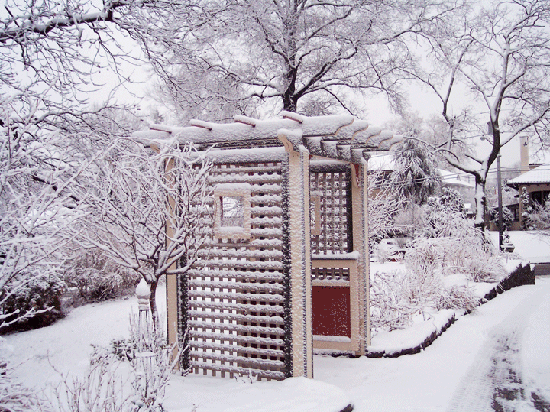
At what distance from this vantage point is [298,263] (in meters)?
4.80

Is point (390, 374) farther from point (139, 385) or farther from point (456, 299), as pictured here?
point (456, 299)

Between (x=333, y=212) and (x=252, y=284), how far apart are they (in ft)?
6.97

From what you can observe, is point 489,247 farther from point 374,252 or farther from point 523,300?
point 374,252

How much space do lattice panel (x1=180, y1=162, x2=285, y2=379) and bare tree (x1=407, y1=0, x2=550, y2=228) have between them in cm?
1364

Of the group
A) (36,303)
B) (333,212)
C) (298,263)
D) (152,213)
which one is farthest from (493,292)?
(36,303)

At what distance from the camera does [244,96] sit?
40.8 feet

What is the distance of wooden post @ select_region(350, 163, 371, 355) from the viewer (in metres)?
6.44

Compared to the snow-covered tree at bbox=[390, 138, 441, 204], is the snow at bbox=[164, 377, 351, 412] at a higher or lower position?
lower

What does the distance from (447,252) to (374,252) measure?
6.70m

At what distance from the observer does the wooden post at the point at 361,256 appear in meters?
6.44

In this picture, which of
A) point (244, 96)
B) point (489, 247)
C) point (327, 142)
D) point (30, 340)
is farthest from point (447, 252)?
point (30, 340)

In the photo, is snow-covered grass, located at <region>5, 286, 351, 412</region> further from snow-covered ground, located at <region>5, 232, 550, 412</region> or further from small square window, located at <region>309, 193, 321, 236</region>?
small square window, located at <region>309, 193, 321, 236</region>

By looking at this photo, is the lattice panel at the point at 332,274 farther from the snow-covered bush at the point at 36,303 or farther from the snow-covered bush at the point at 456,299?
the snow-covered bush at the point at 36,303

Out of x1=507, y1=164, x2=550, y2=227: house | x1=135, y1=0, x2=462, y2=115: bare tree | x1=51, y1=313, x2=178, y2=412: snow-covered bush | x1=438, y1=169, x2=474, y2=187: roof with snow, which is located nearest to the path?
x1=51, y1=313, x2=178, y2=412: snow-covered bush
